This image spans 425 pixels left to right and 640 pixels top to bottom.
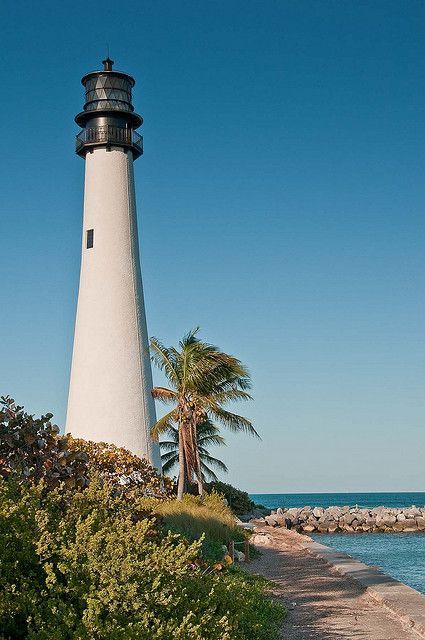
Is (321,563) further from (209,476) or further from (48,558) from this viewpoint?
(209,476)

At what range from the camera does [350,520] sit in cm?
4772

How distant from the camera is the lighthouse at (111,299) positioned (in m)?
24.7

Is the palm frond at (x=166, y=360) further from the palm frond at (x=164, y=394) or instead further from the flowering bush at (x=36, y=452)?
the flowering bush at (x=36, y=452)

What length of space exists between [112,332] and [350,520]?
92.0ft

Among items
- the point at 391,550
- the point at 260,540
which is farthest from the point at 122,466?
the point at 391,550

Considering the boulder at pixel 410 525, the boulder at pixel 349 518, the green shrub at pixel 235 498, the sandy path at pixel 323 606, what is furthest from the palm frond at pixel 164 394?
the boulder at pixel 410 525

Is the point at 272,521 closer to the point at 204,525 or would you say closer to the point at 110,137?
the point at 110,137

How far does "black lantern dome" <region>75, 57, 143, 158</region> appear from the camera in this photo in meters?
26.8

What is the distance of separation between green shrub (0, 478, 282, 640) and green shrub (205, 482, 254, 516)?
109 ft

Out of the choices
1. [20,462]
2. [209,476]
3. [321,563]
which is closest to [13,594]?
[20,462]

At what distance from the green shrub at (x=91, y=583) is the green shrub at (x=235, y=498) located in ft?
109

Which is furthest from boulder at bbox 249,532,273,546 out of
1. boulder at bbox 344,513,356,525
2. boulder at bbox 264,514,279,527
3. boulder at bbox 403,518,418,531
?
boulder at bbox 403,518,418,531

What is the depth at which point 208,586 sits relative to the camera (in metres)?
7.26

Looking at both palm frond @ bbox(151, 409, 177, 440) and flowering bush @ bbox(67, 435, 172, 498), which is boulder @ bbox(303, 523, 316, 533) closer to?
palm frond @ bbox(151, 409, 177, 440)
